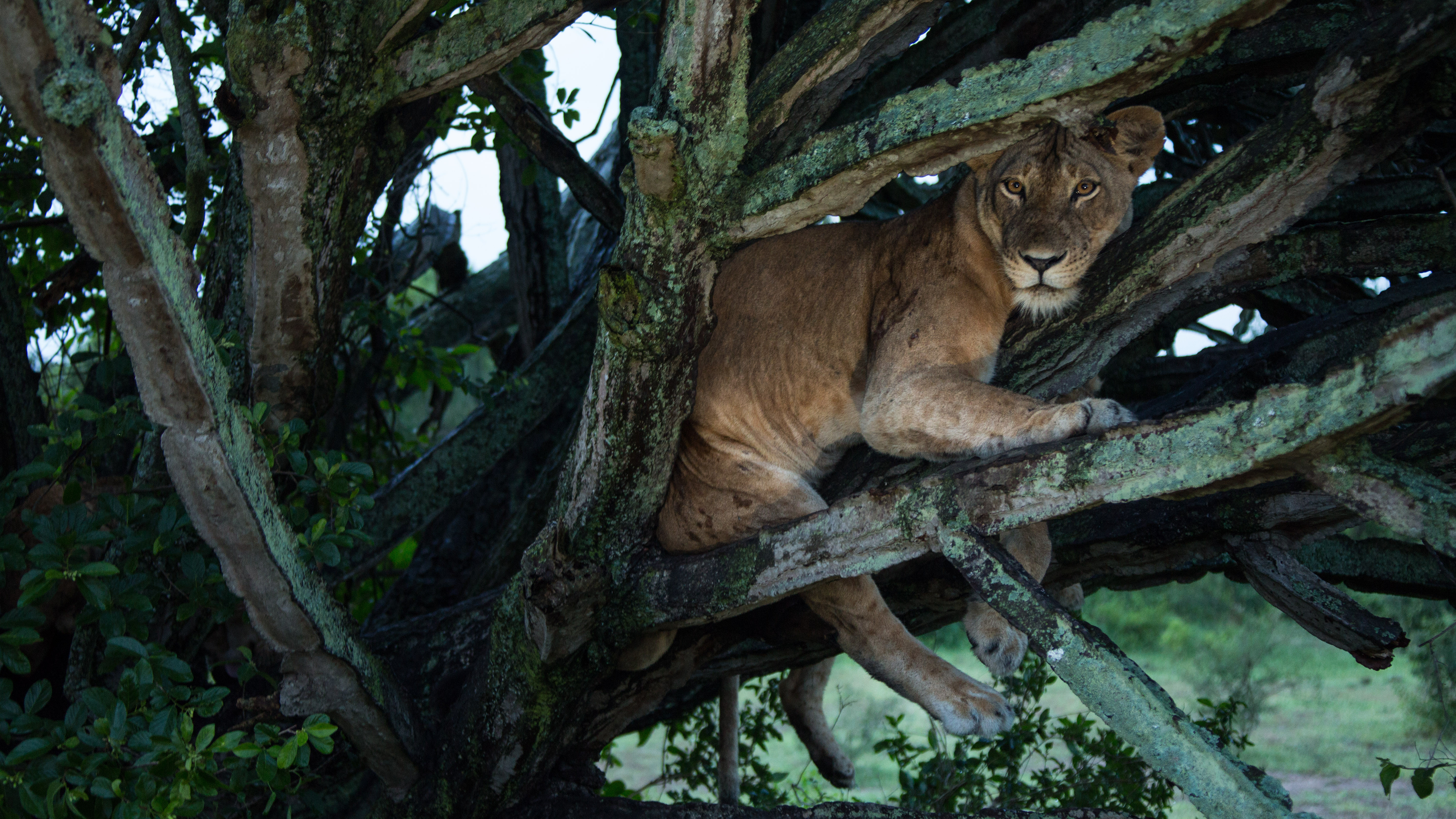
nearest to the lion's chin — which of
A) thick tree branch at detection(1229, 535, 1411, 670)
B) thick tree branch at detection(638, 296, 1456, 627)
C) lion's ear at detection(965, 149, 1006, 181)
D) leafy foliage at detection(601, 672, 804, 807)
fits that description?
lion's ear at detection(965, 149, 1006, 181)

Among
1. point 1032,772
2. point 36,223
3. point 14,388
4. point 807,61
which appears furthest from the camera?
point 1032,772

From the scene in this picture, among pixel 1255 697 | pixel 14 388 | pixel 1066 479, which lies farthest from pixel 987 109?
pixel 1255 697

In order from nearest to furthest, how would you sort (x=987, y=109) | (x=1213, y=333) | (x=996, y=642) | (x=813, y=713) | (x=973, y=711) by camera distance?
(x=987, y=109) < (x=973, y=711) < (x=996, y=642) < (x=813, y=713) < (x=1213, y=333)

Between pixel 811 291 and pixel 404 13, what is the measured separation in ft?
5.22

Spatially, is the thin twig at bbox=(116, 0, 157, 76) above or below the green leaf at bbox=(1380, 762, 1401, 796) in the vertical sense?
above

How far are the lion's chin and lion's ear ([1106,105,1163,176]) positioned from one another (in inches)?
23.9

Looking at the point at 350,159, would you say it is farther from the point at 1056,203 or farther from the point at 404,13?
the point at 1056,203

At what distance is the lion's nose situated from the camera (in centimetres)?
349

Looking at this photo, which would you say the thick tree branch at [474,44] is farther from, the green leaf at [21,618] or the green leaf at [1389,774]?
the green leaf at [1389,774]

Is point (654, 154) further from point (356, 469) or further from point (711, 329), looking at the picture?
point (356, 469)

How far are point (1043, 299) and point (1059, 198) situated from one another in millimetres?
345

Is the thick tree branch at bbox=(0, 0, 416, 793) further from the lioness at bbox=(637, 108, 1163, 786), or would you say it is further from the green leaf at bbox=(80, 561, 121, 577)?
the lioness at bbox=(637, 108, 1163, 786)

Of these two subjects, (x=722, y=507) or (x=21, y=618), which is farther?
(x=722, y=507)

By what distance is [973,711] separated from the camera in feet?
12.0
